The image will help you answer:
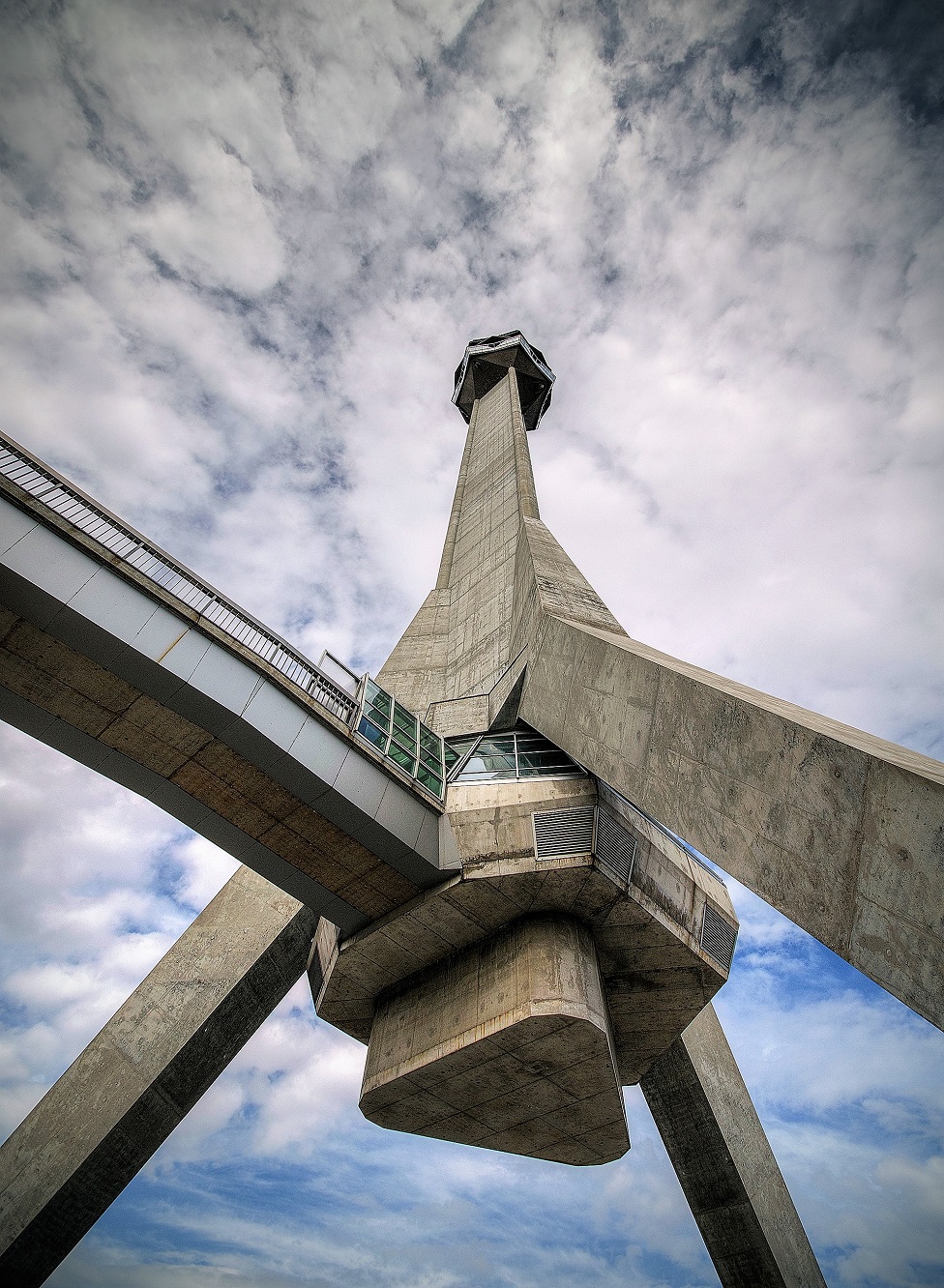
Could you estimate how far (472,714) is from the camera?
14297 millimetres

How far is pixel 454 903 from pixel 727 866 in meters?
4.72

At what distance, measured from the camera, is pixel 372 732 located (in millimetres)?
10789

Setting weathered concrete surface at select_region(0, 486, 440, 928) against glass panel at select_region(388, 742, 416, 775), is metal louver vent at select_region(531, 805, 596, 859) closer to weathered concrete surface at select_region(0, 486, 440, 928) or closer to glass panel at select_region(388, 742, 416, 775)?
weathered concrete surface at select_region(0, 486, 440, 928)

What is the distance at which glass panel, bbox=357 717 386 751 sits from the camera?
10.6 m

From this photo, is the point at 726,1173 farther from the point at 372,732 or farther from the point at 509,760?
the point at 372,732

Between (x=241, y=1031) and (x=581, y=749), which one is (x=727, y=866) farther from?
(x=241, y=1031)

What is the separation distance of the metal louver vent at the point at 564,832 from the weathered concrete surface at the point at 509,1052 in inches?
42.0

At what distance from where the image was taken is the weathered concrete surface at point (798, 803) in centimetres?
462

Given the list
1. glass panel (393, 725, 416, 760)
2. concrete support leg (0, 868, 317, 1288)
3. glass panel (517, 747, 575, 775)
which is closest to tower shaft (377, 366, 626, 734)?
glass panel (517, 747, 575, 775)

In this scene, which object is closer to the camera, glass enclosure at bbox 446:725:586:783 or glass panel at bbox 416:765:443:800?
glass panel at bbox 416:765:443:800

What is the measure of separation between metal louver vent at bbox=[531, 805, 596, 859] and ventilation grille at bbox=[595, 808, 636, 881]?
14 cm

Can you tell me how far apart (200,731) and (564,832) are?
543 cm

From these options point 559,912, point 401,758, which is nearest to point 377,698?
point 401,758

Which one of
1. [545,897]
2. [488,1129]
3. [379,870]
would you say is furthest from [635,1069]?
[379,870]
